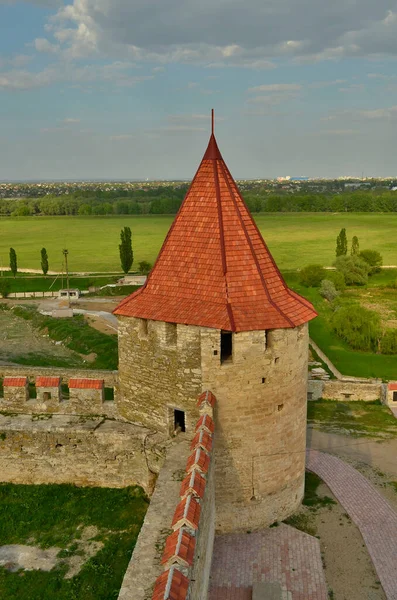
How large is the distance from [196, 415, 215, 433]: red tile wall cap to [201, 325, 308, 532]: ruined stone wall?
0.51m

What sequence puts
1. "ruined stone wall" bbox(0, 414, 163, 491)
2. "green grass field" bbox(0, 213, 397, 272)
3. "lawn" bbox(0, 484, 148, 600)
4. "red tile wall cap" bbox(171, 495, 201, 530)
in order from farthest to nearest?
"green grass field" bbox(0, 213, 397, 272), "ruined stone wall" bbox(0, 414, 163, 491), "lawn" bbox(0, 484, 148, 600), "red tile wall cap" bbox(171, 495, 201, 530)

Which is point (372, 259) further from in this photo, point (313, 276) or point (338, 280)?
point (338, 280)

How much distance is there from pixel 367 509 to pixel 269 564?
146 inches

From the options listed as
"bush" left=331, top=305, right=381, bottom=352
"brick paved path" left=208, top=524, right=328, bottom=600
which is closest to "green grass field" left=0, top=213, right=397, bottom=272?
"bush" left=331, top=305, right=381, bottom=352

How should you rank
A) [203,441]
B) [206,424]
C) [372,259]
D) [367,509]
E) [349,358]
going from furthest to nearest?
[372,259] < [349,358] < [367,509] < [206,424] < [203,441]

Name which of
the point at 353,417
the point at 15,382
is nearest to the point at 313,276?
the point at 353,417

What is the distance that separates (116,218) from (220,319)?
11381 cm

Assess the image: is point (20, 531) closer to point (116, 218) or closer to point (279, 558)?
point (279, 558)

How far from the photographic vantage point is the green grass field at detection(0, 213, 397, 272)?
76.6m

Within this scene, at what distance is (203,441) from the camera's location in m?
11.1

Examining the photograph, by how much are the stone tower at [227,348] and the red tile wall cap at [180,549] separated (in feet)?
13.0

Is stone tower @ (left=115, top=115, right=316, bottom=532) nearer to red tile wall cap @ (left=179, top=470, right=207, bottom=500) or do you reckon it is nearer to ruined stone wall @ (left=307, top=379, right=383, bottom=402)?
red tile wall cap @ (left=179, top=470, right=207, bottom=500)

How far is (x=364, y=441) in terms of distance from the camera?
740 inches

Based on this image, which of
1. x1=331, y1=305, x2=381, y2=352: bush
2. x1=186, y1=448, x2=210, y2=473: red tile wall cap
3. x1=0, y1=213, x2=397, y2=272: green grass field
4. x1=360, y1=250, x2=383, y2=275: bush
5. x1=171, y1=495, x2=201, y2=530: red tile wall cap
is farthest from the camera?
x1=0, y1=213, x2=397, y2=272: green grass field
